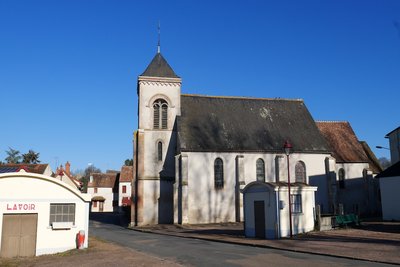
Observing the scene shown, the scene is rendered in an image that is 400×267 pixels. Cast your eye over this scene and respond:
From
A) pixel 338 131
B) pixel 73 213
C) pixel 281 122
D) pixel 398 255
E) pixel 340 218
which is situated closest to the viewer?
pixel 398 255

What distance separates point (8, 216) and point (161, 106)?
73.7 feet

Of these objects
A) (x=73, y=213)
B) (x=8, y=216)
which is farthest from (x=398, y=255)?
(x=8, y=216)

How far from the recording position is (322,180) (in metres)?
40.1

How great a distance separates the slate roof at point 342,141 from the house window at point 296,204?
19.1 m

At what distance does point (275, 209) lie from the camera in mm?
22969

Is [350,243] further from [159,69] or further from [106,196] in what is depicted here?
[106,196]

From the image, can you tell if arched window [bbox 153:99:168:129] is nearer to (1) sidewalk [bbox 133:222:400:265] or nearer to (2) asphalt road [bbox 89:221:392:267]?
(1) sidewalk [bbox 133:222:400:265]

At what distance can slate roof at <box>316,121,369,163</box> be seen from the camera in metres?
42.3

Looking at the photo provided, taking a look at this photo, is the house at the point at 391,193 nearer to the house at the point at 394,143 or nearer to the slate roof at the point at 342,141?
the slate roof at the point at 342,141

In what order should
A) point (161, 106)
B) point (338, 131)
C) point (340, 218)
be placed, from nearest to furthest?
1. point (340, 218)
2. point (161, 106)
3. point (338, 131)

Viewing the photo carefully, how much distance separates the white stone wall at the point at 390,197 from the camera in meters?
31.1

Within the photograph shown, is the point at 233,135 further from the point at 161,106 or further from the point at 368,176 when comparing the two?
the point at 368,176

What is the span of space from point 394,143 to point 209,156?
21.6 m

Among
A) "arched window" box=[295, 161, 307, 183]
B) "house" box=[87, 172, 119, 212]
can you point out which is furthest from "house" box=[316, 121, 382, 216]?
"house" box=[87, 172, 119, 212]
